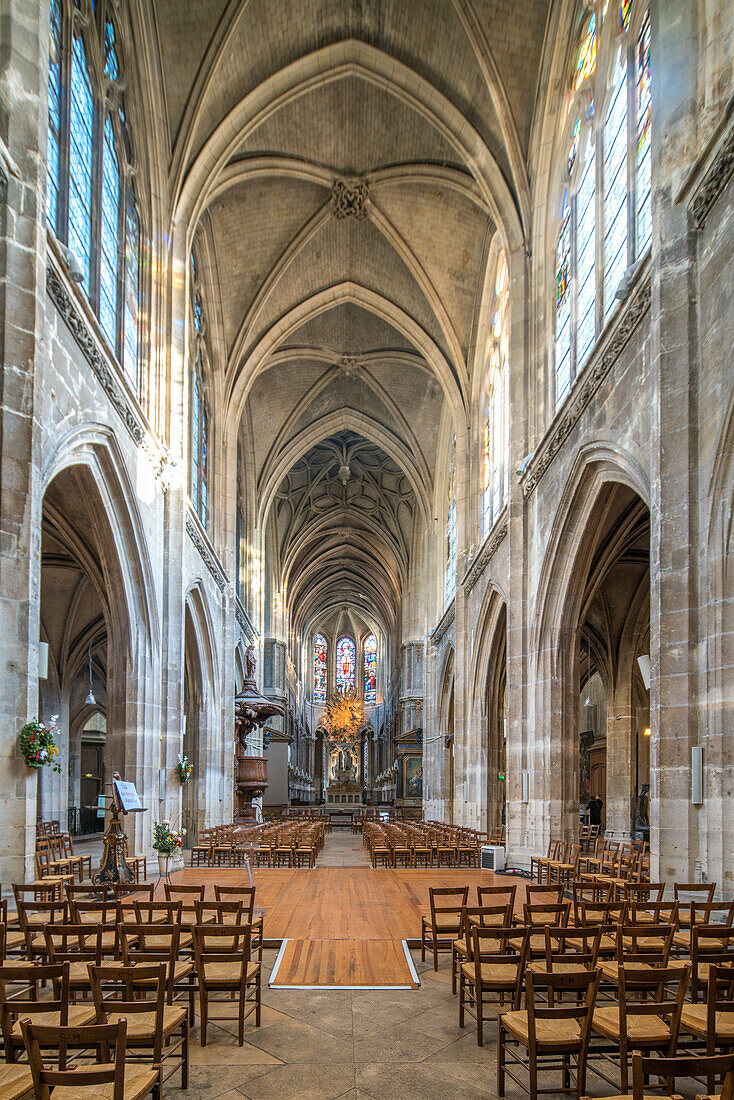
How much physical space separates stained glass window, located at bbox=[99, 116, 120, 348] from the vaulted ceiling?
117 inches

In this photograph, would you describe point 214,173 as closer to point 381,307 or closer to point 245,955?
point 381,307

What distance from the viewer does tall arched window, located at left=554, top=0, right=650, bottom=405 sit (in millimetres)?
13594

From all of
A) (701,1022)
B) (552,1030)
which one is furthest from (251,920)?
(701,1022)

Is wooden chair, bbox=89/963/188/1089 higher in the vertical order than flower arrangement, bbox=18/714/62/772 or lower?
lower

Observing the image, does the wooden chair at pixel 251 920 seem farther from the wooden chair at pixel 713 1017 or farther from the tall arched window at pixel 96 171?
the tall arched window at pixel 96 171

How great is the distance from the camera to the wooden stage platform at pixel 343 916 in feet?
27.2

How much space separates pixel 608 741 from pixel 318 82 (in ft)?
63.7

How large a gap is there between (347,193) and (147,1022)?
78.8ft

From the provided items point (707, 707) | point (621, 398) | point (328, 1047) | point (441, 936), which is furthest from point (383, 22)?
point (328, 1047)

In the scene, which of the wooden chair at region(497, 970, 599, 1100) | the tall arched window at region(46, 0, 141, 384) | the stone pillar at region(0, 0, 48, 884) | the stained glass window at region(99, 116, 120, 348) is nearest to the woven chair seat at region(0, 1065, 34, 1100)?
the wooden chair at region(497, 970, 599, 1100)

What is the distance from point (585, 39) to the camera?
1702 cm

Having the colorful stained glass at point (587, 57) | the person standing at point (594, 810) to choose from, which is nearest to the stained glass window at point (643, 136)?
the colorful stained glass at point (587, 57)

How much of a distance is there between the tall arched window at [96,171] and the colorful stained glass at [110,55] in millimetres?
19

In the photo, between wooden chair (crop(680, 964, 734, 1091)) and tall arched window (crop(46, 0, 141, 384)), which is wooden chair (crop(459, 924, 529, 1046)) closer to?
wooden chair (crop(680, 964, 734, 1091))
